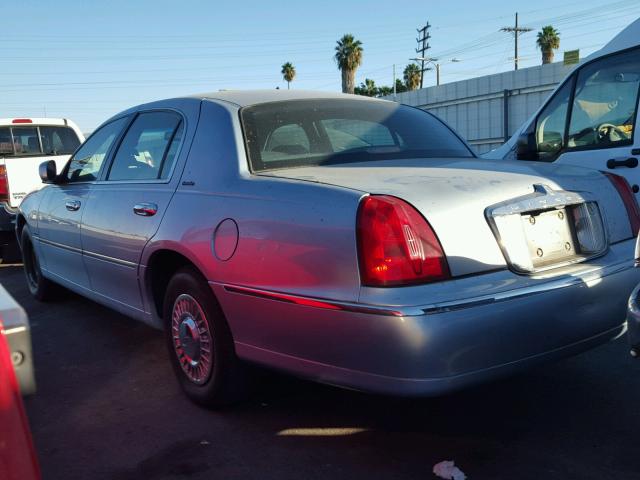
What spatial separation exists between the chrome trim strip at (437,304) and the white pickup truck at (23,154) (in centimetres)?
674

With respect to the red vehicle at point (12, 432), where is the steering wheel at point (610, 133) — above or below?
above

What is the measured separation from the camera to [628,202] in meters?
3.54

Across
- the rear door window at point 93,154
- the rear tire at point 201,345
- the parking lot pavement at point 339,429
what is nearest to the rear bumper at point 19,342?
the parking lot pavement at point 339,429

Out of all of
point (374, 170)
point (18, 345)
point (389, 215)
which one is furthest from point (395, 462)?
point (18, 345)

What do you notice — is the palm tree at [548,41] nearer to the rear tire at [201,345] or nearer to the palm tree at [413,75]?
the palm tree at [413,75]

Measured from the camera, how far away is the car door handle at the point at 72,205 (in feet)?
16.1

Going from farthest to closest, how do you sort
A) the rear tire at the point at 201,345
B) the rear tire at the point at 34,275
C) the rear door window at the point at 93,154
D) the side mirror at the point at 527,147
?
the rear tire at the point at 34,275
the side mirror at the point at 527,147
the rear door window at the point at 93,154
the rear tire at the point at 201,345

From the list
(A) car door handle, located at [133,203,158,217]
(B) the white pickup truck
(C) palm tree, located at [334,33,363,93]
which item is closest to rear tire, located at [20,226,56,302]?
(B) the white pickup truck

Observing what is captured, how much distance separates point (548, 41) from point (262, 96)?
5670 centimetres

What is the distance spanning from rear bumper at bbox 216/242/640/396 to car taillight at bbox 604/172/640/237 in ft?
1.22

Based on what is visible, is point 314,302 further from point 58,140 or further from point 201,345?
point 58,140

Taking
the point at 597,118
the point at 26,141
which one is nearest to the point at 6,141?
the point at 26,141

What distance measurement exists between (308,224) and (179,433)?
1.29 m

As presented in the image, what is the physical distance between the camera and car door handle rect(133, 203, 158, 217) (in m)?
3.82
